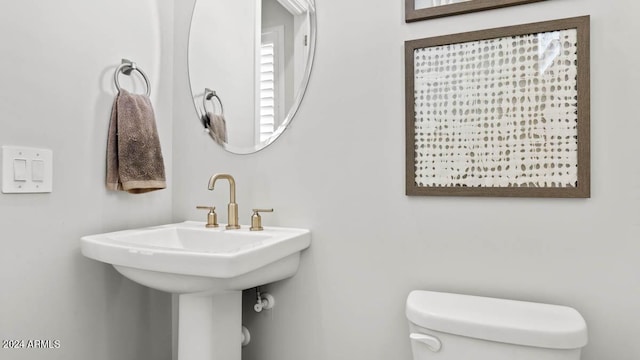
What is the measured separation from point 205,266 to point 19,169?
615mm

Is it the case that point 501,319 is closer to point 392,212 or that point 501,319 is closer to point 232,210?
point 392,212

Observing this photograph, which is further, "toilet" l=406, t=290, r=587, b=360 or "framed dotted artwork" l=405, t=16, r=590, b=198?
"framed dotted artwork" l=405, t=16, r=590, b=198

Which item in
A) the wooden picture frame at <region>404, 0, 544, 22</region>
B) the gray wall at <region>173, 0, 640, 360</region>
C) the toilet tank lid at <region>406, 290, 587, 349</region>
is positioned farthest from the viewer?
the wooden picture frame at <region>404, 0, 544, 22</region>

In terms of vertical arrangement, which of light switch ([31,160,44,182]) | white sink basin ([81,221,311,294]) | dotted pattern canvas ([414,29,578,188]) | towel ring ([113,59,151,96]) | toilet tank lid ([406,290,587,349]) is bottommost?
toilet tank lid ([406,290,587,349])

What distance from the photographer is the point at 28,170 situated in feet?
3.64

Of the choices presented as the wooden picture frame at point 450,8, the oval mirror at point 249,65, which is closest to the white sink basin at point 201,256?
the oval mirror at point 249,65

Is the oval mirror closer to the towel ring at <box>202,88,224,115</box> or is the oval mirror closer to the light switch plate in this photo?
the towel ring at <box>202,88,224,115</box>

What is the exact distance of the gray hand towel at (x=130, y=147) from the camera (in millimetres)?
1352

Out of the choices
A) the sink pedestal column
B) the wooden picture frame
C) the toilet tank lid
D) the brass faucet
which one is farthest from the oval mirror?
the toilet tank lid

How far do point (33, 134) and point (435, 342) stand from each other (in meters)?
1.27

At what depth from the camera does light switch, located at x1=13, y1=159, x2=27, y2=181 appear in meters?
1.08

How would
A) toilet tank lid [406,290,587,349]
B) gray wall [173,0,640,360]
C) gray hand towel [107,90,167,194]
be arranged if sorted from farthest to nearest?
1. gray hand towel [107,90,167,194]
2. gray wall [173,0,640,360]
3. toilet tank lid [406,290,587,349]

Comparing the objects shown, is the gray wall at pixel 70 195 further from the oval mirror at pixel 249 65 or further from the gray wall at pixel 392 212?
the gray wall at pixel 392 212

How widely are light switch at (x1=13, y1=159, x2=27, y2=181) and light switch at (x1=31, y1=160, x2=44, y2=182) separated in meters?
0.02
